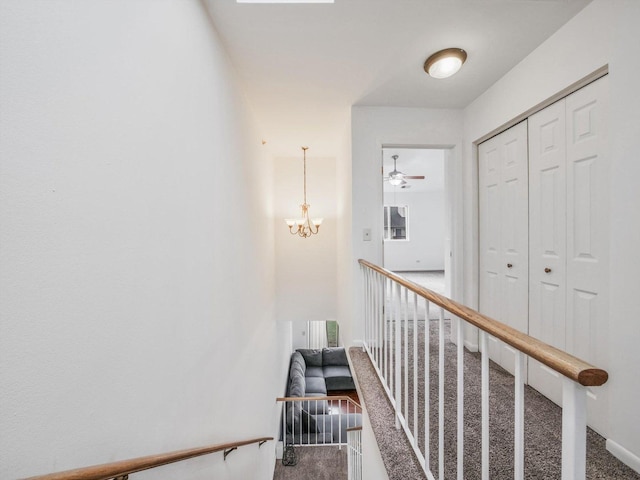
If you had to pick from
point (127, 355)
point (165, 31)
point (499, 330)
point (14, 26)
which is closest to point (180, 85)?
point (165, 31)

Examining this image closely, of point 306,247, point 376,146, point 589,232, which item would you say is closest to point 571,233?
point 589,232

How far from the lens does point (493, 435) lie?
152cm

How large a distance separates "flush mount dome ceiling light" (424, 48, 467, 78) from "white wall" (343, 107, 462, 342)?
0.71 meters

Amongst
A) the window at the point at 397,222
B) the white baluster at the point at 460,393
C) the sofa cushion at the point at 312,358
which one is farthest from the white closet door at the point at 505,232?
the window at the point at 397,222

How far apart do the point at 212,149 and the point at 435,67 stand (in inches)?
65.8

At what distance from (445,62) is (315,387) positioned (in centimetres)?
632

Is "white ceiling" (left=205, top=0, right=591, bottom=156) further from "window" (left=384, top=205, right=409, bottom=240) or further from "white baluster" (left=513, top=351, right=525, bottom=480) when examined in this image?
"window" (left=384, top=205, right=409, bottom=240)

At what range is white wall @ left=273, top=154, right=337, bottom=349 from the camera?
4.49m

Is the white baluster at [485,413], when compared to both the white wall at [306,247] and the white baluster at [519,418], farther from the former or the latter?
the white wall at [306,247]

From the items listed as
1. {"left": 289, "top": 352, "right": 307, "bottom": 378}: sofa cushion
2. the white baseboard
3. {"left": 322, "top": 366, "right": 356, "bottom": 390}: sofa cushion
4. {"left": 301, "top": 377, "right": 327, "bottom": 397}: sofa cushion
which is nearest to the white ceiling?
the white baseboard

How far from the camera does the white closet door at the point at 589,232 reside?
153cm

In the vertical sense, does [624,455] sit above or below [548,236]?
below

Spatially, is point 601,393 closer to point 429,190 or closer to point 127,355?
point 127,355

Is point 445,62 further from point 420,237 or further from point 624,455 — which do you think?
point 420,237
